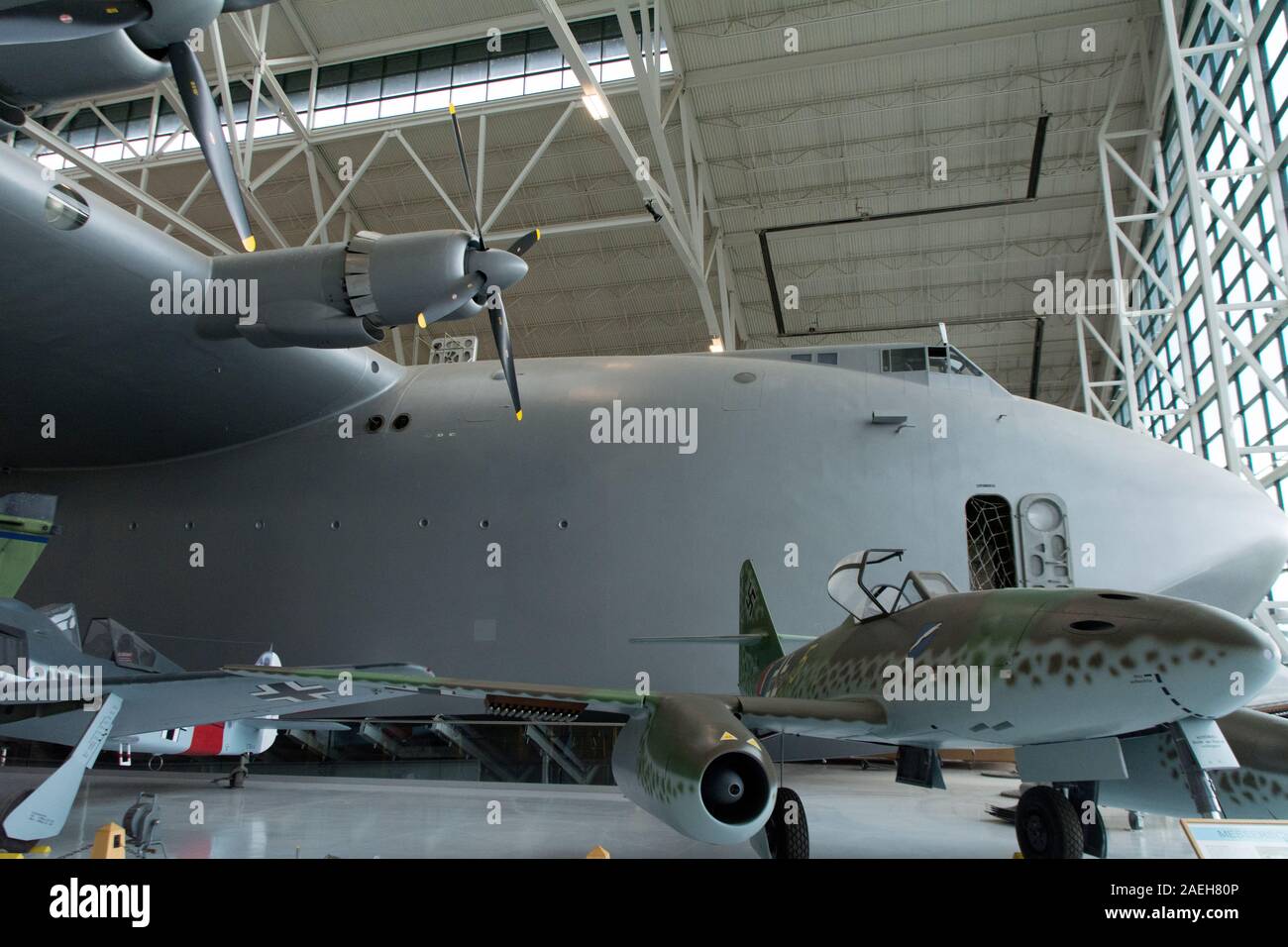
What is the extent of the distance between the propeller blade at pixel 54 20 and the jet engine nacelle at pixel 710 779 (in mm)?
5490

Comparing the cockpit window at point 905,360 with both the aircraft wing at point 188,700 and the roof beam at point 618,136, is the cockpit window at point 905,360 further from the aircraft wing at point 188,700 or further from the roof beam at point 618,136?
the aircraft wing at point 188,700

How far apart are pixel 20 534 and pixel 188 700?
223 cm

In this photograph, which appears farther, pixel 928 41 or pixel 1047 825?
pixel 928 41

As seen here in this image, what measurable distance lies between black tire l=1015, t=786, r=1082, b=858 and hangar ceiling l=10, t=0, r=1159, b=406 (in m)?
12.6

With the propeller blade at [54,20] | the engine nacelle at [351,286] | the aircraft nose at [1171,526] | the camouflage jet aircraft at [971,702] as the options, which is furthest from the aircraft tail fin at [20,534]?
the aircraft nose at [1171,526]

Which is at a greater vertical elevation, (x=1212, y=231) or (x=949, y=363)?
(x=1212, y=231)

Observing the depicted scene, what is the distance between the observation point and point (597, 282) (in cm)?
2478

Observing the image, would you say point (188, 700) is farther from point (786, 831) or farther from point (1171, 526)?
point (1171, 526)

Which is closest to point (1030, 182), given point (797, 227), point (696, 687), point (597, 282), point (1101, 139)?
point (1101, 139)

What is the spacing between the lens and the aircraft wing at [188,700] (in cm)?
612

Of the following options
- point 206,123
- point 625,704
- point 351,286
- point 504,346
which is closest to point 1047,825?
point 625,704

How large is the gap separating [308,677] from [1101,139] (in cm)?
2044

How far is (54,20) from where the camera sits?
4965 millimetres
